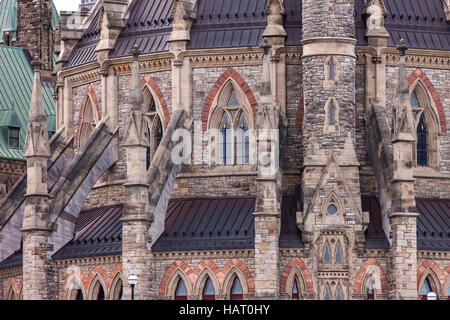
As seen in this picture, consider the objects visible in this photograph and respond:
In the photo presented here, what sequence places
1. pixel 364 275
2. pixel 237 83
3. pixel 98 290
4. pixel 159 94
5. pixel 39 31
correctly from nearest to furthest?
pixel 364 275 → pixel 98 290 → pixel 237 83 → pixel 159 94 → pixel 39 31

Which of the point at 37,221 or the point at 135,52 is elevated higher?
the point at 135,52

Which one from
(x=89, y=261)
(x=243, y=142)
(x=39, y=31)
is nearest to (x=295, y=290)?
(x=243, y=142)

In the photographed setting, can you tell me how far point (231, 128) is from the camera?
82438mm

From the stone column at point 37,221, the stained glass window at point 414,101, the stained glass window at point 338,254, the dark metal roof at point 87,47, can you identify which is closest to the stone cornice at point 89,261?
the stone column at point 37,221

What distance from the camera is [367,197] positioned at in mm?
80750

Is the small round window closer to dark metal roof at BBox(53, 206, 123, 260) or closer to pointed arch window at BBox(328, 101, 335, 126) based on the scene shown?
pointed arch window at BBox(328, 101, 335, 126)

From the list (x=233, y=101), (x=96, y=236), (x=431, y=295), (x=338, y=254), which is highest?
(x=233, y=101)

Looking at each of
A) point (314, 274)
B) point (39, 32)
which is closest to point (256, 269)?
point (314, 274)

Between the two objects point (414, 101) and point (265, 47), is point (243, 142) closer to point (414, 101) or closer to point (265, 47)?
point (265, 47)

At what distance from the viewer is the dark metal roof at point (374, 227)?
3029 inches

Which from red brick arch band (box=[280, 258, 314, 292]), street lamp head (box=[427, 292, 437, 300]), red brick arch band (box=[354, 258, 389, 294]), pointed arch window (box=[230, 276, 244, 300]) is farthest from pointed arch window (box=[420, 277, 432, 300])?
pointed arch window (box=[230, 276, 244, 300])

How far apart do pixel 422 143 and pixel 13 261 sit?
63.7 feet

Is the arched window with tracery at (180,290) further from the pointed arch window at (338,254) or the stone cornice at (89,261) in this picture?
the pointed arch window at (338,254)

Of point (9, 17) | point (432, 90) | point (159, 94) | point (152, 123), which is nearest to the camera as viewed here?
point (432, 90)
